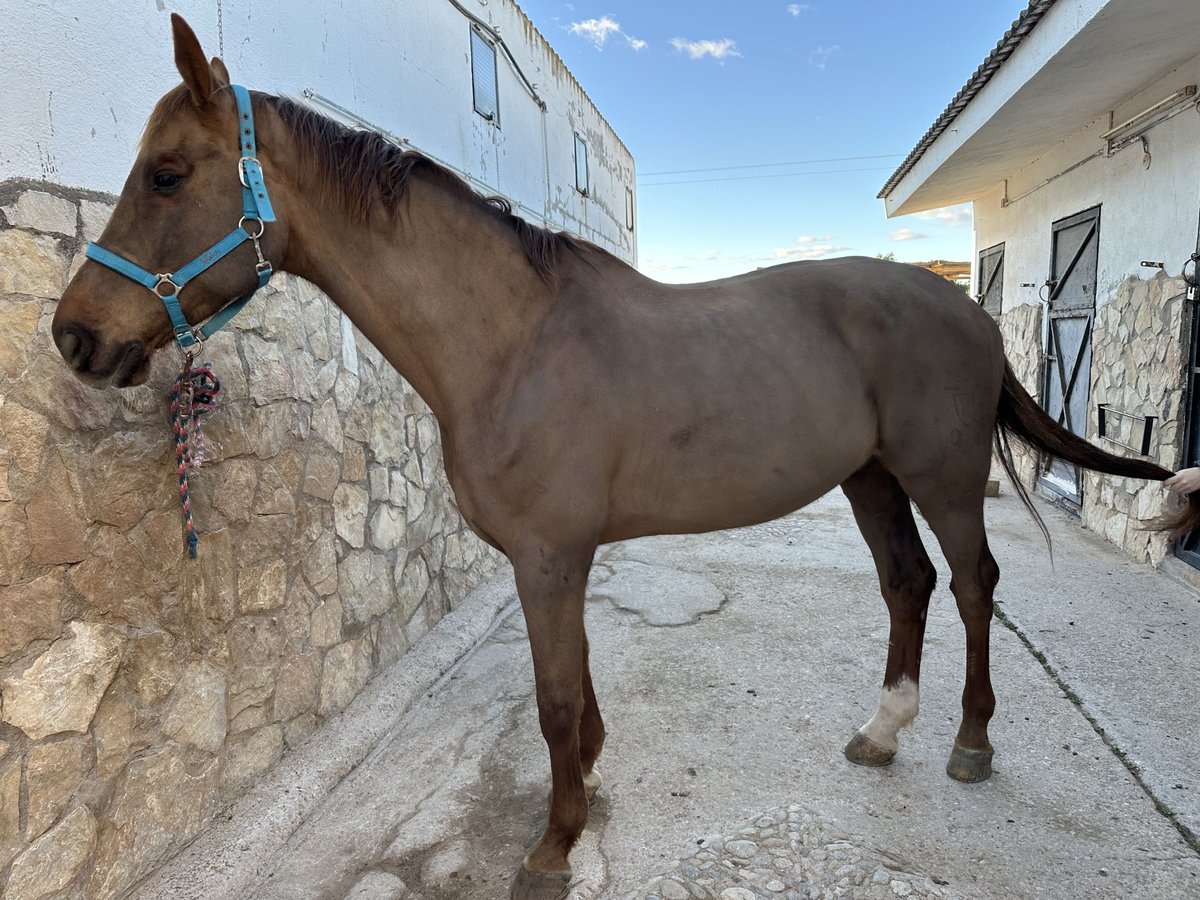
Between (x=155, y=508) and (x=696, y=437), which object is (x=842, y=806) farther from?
(x=155, y=508)

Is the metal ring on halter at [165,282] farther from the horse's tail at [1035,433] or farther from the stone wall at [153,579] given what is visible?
the horse's tail at [1035,433]

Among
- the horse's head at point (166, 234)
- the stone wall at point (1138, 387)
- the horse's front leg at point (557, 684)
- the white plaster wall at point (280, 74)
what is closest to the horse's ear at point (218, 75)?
the horse's head at point (166, 234)

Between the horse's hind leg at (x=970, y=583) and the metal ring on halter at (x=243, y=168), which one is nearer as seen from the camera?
the metal ring on halter at (x=243, y=168)

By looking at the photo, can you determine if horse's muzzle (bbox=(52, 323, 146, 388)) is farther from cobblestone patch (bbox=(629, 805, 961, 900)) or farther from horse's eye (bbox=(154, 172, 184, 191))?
cobblestone patch (bbox=(629, 805, 961, 900))

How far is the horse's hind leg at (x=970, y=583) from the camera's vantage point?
2.21 metres

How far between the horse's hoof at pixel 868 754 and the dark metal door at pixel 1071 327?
153 inches

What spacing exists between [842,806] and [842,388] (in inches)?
49.5

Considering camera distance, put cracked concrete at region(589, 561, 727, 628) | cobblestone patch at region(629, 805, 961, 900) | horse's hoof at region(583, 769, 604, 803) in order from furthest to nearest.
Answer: cracked concrete at region(589, 561, 727, 628)
horse's hoof at region(583, 769, 604, 803)
cobblestone patch at region(629, 805, 961, 900)

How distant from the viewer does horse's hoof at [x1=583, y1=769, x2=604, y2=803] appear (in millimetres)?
2164

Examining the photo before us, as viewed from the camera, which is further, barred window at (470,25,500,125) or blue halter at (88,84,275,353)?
barred window at (470,25,500,125)

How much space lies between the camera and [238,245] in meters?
1.55

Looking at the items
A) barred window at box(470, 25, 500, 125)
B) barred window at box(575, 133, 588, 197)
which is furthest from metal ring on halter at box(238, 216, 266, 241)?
barred window at box(575, 133, 588, 197)

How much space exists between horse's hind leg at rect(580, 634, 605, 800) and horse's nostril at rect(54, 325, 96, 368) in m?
1.52

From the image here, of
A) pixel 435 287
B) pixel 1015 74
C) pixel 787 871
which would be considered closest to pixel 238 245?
pixel 435 287
